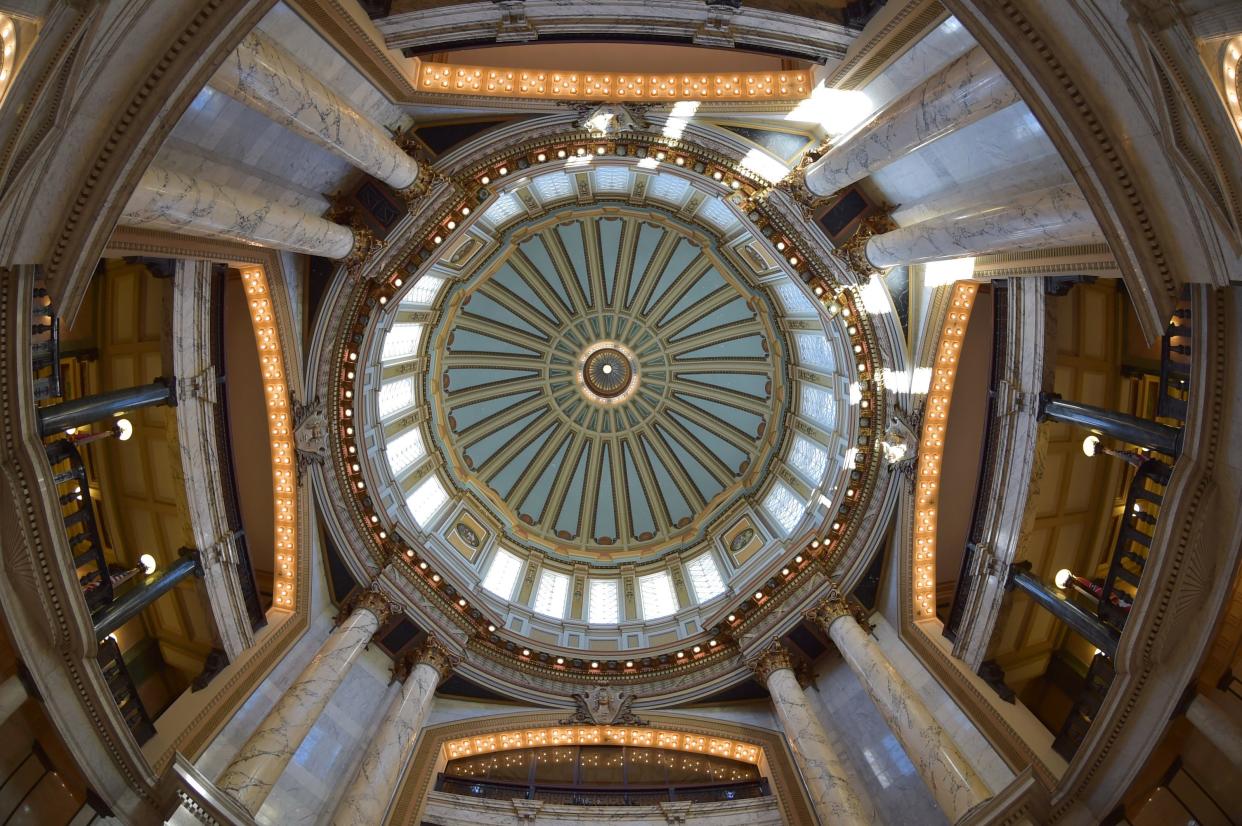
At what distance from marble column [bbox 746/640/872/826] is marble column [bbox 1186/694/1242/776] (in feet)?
24.5

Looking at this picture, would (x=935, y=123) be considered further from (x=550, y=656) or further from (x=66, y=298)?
(x=550, y=656)

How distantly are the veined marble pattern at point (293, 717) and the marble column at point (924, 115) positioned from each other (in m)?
17.2

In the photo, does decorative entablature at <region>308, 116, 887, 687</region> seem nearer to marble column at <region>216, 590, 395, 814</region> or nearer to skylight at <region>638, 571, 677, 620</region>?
marble column at <region>216, 590, 395, 814</region>

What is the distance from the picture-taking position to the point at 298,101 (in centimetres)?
1313

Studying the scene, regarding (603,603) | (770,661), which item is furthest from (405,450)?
(770,661)

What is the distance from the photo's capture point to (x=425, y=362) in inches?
1115

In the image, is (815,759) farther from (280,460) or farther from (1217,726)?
(280,460)

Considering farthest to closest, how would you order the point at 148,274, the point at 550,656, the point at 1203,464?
the point at 550,656
the point at 148,274
the point at 1203,464

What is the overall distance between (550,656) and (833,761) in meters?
9.33

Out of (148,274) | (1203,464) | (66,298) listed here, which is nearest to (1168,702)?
(1203,464)

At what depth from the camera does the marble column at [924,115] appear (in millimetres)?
12195

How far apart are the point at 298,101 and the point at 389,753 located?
14951mm

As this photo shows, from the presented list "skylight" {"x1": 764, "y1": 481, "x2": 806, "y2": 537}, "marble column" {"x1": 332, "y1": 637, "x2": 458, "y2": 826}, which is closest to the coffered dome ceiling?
"skylight" {"x1": 764, "y1": 481, "x2": 806, "y2": 537}

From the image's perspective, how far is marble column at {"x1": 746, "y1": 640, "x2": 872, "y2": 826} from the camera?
1606cm
